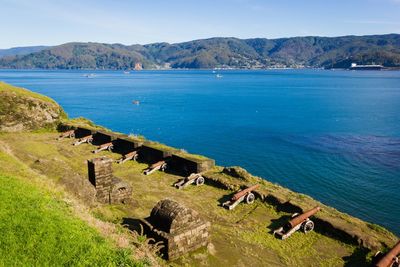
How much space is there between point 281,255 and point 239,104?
7156cm

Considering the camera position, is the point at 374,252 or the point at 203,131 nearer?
the point at 374,252

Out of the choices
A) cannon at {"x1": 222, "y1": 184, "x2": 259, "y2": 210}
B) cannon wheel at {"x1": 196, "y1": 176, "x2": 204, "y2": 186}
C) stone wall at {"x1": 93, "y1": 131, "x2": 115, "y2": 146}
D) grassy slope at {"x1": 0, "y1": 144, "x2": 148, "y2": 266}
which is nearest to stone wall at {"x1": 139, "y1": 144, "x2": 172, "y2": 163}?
cannon wheel at {"x1": 196, "y1": 176, "x2": 204, "y2": 186}

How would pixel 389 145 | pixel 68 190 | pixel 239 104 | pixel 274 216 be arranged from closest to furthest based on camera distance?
pixel 68 190 < pixel 274 216 < pixel 389 145 < pixel 239 104

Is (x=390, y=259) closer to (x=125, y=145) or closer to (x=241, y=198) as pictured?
(x=241, y=198)

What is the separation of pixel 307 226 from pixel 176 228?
213 inches

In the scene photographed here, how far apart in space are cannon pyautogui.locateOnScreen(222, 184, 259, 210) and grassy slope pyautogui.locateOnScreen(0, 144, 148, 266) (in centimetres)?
729

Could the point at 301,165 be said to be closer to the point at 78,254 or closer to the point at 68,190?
the point at 68,190

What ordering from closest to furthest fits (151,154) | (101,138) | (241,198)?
(241,198) < (151,154) < (101,138)

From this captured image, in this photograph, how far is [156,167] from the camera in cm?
1975

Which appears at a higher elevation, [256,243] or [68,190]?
[68,190]

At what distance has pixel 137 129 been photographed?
53656mm

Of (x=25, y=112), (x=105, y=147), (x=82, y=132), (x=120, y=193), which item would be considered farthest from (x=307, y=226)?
(x=25, y=112)

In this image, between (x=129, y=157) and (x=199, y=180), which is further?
(x=129, y=157)

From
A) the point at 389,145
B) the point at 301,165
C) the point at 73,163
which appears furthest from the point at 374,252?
the point at 389,145
